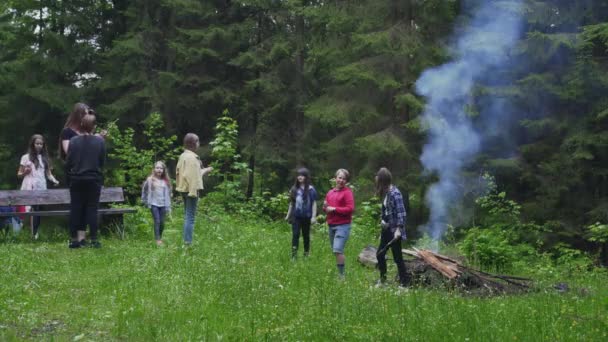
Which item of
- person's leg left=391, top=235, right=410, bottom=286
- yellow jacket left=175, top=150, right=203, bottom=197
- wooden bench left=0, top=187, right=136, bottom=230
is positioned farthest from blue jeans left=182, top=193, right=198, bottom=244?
person's leg left=391, top=235, right=410, bottom=286

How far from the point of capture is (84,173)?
34.9 ft

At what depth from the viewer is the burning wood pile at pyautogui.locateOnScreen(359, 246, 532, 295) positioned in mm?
Answer: 10516

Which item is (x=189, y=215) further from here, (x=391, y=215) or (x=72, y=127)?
(x=391, y=215)

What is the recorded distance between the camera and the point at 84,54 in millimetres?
29062

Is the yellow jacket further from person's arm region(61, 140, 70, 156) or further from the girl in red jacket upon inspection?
the girl in red jacket

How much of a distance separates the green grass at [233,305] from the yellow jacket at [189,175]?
1172mm

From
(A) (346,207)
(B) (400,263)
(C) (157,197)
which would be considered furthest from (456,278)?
(C) (157,197)

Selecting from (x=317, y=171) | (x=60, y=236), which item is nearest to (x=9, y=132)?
(x=317, y=171)

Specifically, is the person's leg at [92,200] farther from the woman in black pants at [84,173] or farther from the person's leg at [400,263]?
the person's leg at [400,263]

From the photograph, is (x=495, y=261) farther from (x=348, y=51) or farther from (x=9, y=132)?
(x=9, y=132)

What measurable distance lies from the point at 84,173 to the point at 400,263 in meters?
5.14

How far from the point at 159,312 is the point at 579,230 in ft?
46.5

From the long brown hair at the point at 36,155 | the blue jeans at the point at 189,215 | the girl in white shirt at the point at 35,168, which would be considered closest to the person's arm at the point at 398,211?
the blue jeans at the point at 189,215

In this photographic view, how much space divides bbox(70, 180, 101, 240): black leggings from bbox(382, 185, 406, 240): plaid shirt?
4601mm
